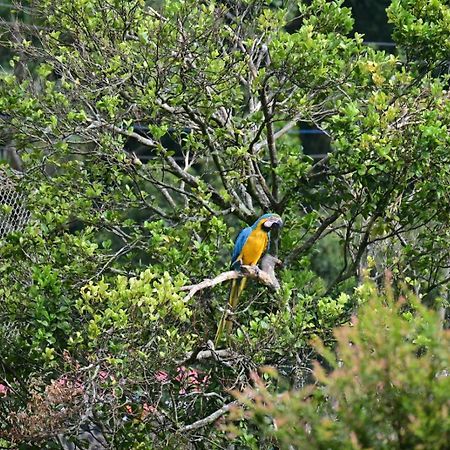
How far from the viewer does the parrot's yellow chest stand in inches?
230

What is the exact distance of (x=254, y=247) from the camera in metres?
5.88

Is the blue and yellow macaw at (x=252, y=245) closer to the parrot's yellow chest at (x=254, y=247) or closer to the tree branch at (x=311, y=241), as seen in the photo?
the parrot's yellow chest at (x=254, y=247)

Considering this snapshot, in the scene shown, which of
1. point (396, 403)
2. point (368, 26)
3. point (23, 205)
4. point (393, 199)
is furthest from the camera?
point (368, 26)

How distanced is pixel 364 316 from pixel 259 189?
302 centimetres

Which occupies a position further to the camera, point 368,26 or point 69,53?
point 368,26

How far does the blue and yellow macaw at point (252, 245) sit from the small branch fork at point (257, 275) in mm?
73

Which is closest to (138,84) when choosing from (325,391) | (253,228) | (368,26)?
(253,228)

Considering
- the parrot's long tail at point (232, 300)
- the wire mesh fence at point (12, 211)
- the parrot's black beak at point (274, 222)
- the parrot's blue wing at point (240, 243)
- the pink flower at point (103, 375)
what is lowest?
the wire mesh fence at point (12, 211)

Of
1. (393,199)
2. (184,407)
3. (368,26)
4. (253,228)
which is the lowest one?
(368,26)

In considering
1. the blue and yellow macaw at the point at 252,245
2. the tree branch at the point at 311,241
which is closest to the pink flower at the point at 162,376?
the blue and yellow macaw at the point at 252,245

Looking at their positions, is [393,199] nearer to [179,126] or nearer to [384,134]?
[384,134]

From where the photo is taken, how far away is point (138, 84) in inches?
222

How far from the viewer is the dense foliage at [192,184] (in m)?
5.24

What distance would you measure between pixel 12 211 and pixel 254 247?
1500 millimetres
